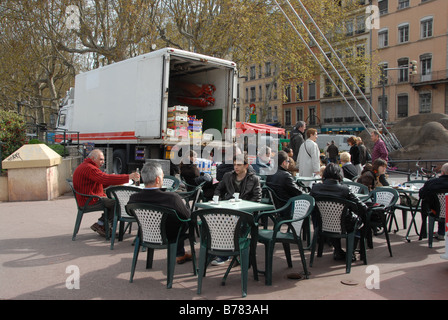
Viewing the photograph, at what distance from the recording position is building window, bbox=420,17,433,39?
36.9 m

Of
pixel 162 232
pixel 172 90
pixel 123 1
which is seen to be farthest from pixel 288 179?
pixel 123 1

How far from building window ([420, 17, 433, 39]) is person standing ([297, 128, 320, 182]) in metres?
35.0

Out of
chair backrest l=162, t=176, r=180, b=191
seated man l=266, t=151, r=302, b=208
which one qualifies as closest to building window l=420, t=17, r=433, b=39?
chair backrest l=162, t=176, r=180, b=191

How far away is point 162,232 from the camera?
4.29 m

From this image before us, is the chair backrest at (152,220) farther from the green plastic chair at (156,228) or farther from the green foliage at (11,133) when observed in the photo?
the green foliage at (11,133)

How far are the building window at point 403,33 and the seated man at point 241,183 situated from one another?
39467 millimetres

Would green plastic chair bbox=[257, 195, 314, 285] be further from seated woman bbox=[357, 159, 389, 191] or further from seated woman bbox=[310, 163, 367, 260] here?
seated woman bbox=[357, 159, 389, 191]

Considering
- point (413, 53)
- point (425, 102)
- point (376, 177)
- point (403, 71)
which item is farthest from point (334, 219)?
point (403, 71)

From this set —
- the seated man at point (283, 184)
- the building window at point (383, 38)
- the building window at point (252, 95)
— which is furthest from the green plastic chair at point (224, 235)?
the building window at point (252, 95)

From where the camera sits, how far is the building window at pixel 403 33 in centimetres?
3912

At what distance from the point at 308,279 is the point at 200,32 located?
1722 centimetres

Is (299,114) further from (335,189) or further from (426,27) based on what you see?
(335,189)

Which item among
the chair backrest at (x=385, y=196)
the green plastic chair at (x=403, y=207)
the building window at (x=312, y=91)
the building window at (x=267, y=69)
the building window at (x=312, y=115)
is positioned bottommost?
the green plastic chair at (x=403, y=207)

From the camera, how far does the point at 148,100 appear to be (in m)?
11.2
